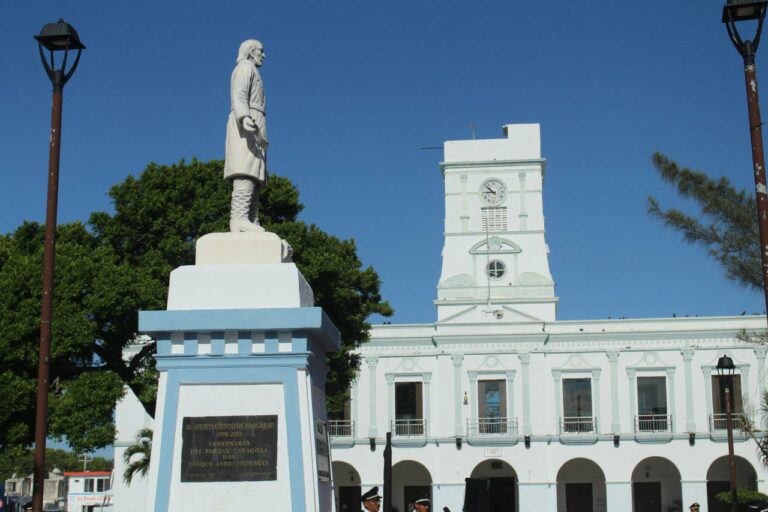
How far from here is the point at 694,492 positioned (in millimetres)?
37438

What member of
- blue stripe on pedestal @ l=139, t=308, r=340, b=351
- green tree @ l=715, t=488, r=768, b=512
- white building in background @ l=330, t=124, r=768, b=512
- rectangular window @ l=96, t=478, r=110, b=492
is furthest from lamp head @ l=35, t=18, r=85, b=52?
rectangular window @ l=96, t=478, r=110, b=492

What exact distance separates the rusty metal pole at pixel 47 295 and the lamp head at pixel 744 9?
22.4 ft

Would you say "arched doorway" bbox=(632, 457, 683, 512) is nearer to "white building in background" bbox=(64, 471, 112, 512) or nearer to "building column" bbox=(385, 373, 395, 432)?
"building column" bbox=(385, 373, 395, 432)

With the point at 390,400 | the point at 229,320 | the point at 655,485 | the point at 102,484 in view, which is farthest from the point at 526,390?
the point at 229,320

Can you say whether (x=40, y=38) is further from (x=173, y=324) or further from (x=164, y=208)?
(x=164, y=208)

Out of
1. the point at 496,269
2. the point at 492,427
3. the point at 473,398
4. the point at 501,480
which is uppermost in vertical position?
the point at 496,269

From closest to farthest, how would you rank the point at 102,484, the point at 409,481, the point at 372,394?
the point at 372,394 < the point at 409,481 < the point at 102,484

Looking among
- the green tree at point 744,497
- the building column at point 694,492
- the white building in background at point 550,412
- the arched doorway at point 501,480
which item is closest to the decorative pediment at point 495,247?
the white building in background at point 550,412

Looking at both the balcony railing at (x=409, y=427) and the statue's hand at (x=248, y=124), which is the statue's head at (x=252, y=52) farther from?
the balcony railing at (x=409, y=427)

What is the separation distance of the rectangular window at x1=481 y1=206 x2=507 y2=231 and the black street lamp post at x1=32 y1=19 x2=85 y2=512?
113 feet

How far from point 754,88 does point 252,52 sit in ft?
15.9

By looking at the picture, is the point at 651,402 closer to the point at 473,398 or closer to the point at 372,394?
the point at 473,398

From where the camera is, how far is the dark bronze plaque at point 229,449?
9.17m

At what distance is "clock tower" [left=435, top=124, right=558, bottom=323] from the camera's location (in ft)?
144
